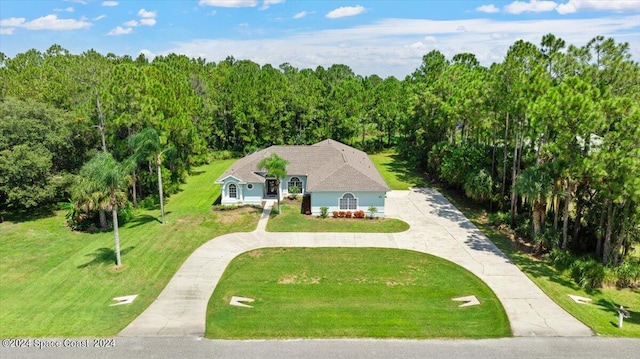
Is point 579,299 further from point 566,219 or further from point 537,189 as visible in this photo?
point 537,189

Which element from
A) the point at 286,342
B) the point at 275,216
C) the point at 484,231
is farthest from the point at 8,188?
the point at 484,231

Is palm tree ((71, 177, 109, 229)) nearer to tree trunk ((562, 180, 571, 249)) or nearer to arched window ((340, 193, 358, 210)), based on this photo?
arched window ((340, 193, 358, 210))

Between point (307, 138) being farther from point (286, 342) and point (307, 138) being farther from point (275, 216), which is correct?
point (286, 342)

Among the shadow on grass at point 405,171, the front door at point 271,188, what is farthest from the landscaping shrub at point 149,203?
the shadow on grass at point 405,171

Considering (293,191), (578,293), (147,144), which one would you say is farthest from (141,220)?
(578,293)

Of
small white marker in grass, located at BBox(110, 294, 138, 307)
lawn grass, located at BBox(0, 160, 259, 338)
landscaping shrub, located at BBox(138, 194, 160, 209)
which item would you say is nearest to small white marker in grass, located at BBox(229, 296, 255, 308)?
lawn grass, located at BBox(0, 160, 259, 338)

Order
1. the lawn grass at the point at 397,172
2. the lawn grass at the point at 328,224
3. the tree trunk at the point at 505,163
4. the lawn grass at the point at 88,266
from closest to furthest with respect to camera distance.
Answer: the lawn grass at the point at 88,266 < the lawn grass at the point at 328,224 < the tree trunk at the point at 505,163 < the lawn grass at the point at 397,172

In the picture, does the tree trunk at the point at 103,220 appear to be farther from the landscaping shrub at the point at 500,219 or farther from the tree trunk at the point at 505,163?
the tree trunk at the point at 505,163
